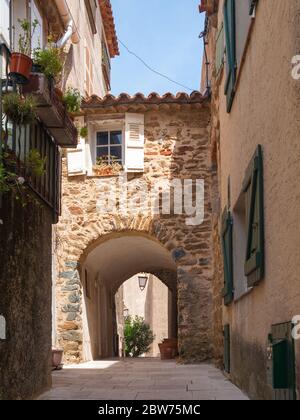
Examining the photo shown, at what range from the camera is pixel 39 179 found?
6145 mm

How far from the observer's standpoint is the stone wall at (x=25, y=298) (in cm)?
488

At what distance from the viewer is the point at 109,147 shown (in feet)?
39.8

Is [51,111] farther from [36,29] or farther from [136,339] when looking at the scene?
[136,339]

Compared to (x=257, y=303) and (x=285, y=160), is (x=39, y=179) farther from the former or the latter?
(x=285, y=160)

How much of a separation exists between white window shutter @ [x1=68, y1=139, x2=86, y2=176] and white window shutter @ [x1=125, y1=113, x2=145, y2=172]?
0.81m

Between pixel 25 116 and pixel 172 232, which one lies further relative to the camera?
pixel 172 232

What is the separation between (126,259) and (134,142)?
3882 millimetres

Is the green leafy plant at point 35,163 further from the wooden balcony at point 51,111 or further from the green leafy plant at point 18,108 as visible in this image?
the wooden balcony at point 51,111

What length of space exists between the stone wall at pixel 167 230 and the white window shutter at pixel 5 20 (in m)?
4.88

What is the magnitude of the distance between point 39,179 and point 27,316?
135 cm

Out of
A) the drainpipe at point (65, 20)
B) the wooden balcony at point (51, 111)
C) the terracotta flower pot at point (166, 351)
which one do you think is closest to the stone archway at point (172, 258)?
the terracotta flower pot at point (166, 351)

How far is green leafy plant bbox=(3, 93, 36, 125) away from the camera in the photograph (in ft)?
17.1

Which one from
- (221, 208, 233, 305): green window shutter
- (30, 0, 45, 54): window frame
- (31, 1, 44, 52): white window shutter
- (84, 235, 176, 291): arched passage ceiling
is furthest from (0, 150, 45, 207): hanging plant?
(84, 235, 176, 291): arched passage ceiling
